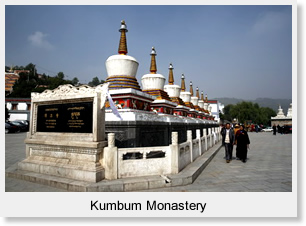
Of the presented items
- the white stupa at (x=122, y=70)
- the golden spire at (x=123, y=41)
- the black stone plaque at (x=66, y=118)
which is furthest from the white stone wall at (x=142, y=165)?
the golden spire at (x=123, y=41)

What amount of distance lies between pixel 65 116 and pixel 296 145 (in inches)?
270

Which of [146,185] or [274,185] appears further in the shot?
[274,185]

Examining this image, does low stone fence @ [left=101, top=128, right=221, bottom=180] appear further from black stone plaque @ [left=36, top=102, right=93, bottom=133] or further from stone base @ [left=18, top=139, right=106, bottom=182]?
black stone plaque @ [left=36, top=102, right=93, bottom=133]

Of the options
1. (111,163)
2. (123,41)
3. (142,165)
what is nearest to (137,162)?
(142,165)

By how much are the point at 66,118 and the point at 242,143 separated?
26.8ft

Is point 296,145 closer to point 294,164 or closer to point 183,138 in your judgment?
point 294,164

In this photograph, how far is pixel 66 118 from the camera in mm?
6914

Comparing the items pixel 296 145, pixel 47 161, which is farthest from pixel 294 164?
pixel 47 161

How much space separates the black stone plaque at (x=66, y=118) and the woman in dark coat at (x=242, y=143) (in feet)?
24.4

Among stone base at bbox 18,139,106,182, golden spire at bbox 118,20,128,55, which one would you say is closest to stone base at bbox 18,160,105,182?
stone base at bbox 18,139,106,182

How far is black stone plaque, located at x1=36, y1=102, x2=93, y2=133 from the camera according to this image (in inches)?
251

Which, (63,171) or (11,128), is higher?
(11,128)

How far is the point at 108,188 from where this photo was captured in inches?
208

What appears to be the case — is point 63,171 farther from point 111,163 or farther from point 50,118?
point 50,118
